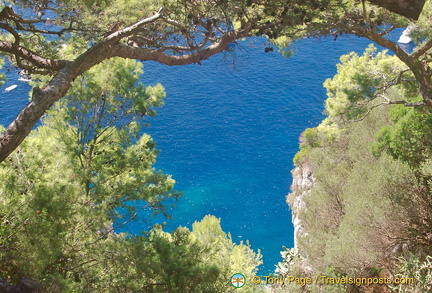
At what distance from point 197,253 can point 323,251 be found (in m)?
4.15

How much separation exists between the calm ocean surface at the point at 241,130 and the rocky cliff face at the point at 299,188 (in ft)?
2.65

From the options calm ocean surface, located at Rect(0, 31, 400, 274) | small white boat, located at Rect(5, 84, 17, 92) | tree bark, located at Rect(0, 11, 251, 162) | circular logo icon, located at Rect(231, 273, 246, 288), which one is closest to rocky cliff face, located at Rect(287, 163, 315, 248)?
calm ocean surface, located at Rect(0, 31, 400, 274)

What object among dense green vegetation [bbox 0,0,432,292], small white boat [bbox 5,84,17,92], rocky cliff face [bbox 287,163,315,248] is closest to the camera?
dense green vegetation [bbox 0,0,432,292]

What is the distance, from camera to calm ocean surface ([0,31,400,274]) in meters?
15.3

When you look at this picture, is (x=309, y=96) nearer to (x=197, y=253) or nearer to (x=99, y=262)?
(x=197, y=253)

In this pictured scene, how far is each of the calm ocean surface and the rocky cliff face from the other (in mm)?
808

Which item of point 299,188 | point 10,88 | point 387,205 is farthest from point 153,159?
point 10,88

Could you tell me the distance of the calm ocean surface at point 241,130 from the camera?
15.3m

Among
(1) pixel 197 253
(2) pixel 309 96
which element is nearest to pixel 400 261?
(1) pixel 197 253

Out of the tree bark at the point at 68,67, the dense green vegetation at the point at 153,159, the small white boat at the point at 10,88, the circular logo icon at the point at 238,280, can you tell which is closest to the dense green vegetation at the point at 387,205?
the dense green vegetation at the point at 153,159

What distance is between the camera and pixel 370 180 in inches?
332

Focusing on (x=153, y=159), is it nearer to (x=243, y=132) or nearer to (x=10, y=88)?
(x=243, y=132)

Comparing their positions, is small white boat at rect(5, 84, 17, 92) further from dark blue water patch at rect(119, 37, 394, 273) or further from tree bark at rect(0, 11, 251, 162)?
tree bark at rect(0, 11, 251, 162)

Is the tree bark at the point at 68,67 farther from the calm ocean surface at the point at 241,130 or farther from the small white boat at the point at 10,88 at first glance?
the small white boat at the point at 10,88
